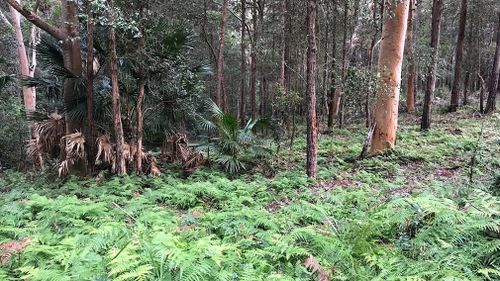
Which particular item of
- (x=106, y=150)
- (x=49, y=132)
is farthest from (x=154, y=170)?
(x=49, y=132)

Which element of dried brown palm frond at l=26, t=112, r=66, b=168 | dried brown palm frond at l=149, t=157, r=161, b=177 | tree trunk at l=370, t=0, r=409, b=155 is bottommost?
dried brown palm frond at l=149, t=157, r=161, b=177

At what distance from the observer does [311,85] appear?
822 centimetres

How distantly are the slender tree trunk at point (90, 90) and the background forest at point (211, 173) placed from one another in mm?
34

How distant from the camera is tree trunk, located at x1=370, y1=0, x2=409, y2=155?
1060cm

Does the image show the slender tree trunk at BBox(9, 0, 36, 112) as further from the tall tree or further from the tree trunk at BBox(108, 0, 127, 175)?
the tree trunk at BBox(108, 0, 127, 175)

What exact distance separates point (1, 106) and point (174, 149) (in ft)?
36.8

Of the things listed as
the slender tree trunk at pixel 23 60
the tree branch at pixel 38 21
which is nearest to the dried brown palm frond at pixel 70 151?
the tree branch at pixel 38 21

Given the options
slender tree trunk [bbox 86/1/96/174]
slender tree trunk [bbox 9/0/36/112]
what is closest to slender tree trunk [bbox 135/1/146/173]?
slender tree trunk [bbox 86/1/96/174]

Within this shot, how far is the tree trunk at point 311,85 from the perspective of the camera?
26.1ft

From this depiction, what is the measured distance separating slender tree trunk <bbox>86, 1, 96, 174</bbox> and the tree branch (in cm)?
132

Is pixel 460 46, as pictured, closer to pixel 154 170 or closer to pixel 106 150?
pixel 154 170

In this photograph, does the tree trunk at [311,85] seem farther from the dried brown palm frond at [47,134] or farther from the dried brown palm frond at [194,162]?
the dried brown palm frond at [47,134]

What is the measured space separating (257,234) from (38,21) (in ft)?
25.6

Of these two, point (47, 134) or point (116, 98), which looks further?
point (47, 134)
